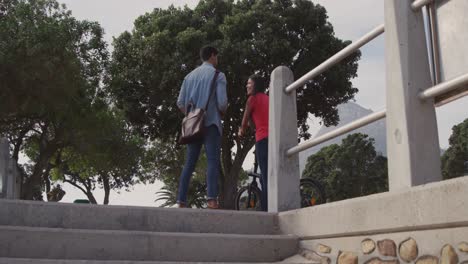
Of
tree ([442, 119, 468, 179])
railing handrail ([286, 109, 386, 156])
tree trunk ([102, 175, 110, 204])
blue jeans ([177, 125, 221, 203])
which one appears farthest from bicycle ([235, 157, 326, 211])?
tree ([442, 119, 468, 179])

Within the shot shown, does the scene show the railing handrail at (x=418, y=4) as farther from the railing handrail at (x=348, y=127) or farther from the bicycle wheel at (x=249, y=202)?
the bicycle wheel at (x=249, y=202)

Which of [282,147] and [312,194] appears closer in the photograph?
[282,147]

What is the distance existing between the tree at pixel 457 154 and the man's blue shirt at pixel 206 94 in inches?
1329

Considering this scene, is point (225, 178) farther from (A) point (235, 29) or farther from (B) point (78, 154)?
(B) point (78, 154)

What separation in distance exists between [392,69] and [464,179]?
1098 mm

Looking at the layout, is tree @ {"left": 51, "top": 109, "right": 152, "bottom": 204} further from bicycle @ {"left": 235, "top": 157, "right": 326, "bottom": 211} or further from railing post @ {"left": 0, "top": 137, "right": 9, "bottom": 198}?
bicycle @ {"left": 235, "top": 157, "right": 326, "bottom": 211}

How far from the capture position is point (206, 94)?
257 inches

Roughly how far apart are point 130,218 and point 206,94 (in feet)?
7.22

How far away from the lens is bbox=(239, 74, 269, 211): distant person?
6.96m

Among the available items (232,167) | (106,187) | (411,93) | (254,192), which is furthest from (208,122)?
(106,187)

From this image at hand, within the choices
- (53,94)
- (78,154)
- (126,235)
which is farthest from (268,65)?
(126,235)

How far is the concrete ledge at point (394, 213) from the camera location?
10.1ft

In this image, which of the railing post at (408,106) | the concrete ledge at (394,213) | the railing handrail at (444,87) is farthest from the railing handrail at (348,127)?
the concrete ledge at (394,213)

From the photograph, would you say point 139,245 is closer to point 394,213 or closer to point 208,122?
point 394,213
